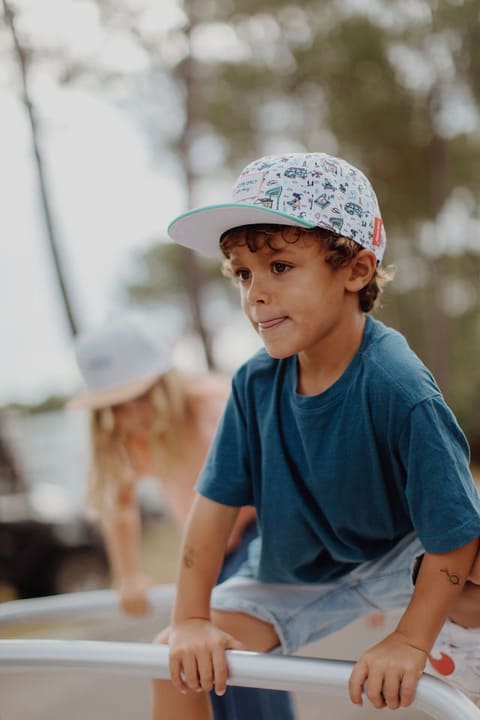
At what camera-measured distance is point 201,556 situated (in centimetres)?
145

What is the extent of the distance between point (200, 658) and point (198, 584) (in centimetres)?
18

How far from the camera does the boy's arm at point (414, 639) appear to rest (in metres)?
1.16

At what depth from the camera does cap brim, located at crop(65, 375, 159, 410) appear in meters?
2.18

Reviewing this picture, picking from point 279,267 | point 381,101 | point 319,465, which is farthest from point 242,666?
point 381,101

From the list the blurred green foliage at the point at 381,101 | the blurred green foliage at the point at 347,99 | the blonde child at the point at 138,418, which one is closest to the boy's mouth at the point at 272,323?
the blonde child at the point at 138,418

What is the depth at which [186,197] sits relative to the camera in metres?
6.55

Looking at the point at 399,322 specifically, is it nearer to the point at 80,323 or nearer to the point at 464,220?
the point at 464,220

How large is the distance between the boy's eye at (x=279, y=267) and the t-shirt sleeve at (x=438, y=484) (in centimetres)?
31

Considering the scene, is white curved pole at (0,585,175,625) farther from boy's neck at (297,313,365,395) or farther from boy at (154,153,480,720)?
boy's neck at (297,313,365,395)

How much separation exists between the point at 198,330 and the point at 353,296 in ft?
18.0

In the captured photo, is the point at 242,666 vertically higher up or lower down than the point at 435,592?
lower down

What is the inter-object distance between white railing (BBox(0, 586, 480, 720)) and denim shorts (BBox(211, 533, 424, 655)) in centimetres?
23

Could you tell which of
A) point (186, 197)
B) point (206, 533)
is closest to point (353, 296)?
point (206, 533)

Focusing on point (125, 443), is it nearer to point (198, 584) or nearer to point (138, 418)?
point (138, 418)
